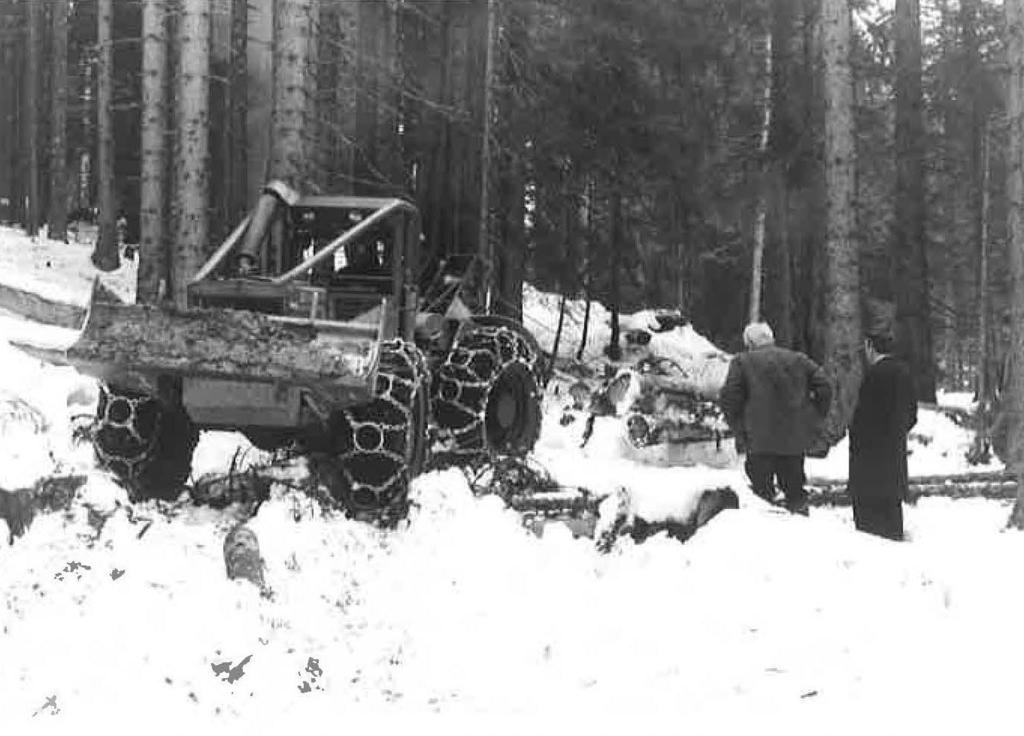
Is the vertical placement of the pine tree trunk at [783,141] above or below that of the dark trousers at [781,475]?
above

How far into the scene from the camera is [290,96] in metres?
12.4

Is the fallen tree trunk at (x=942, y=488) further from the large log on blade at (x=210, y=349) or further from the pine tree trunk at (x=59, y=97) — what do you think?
the pine tree trunk at (x=59, y=97)

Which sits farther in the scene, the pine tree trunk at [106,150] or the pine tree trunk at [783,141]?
the pine tree trunk at [106,150]

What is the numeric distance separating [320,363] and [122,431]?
2.08m

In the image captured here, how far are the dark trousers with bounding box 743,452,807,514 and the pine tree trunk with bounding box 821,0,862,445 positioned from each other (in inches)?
195

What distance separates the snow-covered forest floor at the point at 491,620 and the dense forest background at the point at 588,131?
561cm

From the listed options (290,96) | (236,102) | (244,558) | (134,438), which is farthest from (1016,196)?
(236,102)

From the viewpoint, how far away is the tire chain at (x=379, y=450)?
7.41m

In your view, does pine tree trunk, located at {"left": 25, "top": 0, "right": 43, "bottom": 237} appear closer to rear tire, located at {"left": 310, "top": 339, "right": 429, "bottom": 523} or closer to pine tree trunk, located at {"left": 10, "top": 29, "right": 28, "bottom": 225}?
pine tree trunk, located at {"left": 10, "top": 29, "right": 28, "bottom": 225}

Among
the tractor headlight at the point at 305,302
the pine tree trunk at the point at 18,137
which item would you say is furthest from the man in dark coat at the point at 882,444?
the pine tree trunk at the point at 18,137

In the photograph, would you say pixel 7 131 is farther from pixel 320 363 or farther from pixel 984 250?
pixel 320 363

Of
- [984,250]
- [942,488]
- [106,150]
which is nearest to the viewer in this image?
[942,488]

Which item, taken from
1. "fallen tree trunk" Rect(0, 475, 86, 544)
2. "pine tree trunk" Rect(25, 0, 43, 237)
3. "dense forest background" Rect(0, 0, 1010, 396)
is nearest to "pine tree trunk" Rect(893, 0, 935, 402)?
"dense forest background" Rect(0, 0, 1010, 396)

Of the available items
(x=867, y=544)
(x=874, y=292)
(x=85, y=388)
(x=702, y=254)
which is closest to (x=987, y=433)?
(x=867, y=544)
